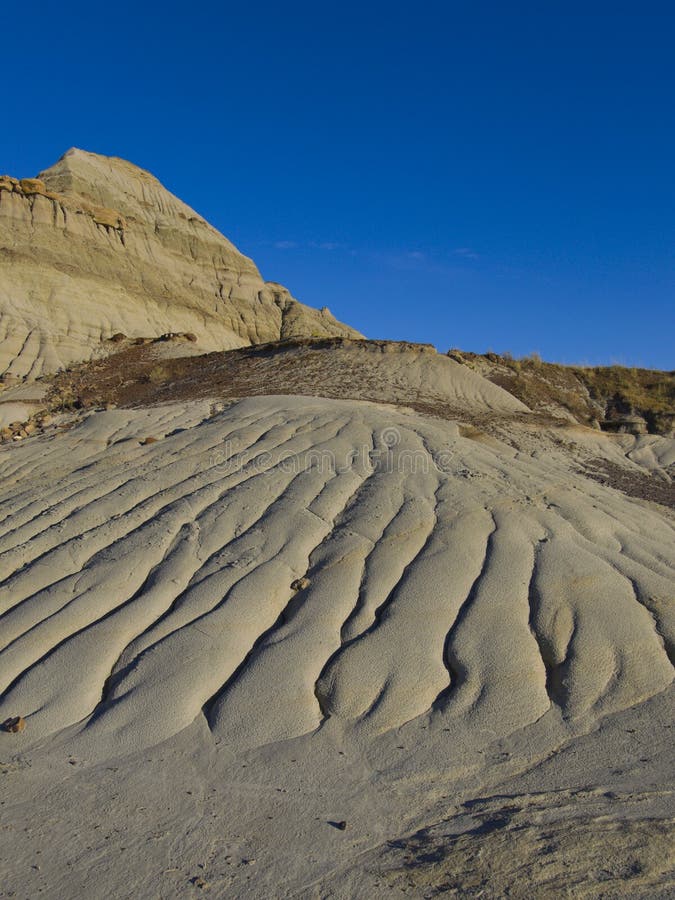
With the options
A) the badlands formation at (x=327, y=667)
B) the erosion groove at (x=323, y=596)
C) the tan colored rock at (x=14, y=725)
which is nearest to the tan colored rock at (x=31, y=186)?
the badlands formation at (x=327, y=667)

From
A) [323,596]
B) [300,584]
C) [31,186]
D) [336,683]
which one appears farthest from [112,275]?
[336,683]

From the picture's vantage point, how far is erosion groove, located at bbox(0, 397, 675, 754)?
14.5 ft

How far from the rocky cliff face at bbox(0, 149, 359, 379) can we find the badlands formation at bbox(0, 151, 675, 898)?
55.6 feet

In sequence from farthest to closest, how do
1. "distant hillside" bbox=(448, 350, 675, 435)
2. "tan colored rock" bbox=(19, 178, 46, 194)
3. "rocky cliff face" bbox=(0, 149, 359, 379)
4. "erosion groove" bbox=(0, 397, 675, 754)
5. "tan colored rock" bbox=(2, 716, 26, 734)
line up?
"tan colored rock" bbox=(19, 178, 46, 194)
"rocky cliff face" bbox=(0, 149, 359, 379)
"distant hillside" bbox=(448, 350, 675, 435)
"erosion groove" bbox=(0, 397, 675, 754)
"tan colored rock" bbox=(2, 716, 26, 734)

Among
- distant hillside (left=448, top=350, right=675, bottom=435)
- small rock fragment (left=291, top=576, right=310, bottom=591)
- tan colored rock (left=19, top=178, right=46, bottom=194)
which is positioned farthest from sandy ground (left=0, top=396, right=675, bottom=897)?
tan colored rock (left=19, top=178, right=46, bottom=194)

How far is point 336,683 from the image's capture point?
452cm

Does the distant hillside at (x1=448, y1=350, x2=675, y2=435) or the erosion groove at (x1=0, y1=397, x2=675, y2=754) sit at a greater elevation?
the distant hillside at (x1=448, y1=350, x2=675, y2=435)

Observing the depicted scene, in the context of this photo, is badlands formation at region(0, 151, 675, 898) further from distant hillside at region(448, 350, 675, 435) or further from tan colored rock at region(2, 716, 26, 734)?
distant hillside at region(448, 350, 675, 435)

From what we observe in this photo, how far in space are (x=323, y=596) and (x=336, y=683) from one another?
3.06 feet

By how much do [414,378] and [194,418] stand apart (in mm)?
6459

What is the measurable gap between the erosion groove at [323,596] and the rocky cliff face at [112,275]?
56.8 feet

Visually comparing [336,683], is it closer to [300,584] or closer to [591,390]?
[300,584]

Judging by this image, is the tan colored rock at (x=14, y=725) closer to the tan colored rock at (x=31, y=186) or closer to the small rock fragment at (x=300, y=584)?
the small rock fragment at (x=300, y=584)

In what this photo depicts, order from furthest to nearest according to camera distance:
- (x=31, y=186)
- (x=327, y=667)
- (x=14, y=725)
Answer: (x=31, y=186) < (x=327, y=667) < (x=14, y=725)
